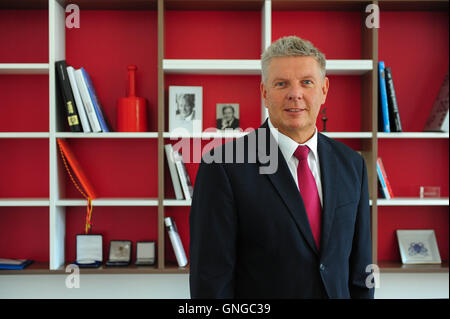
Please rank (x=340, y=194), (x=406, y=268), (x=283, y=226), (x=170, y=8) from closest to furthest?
(x=283, y=226) → (x=340, y=194) → (x=406, y=268) → (x=170, y=8)

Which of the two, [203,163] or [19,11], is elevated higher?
[19,11]

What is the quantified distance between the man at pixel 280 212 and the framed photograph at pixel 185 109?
1.22 meters

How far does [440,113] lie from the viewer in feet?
7.54

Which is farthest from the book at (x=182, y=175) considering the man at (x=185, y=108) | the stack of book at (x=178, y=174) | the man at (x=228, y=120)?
the man at (x=228, y=120)

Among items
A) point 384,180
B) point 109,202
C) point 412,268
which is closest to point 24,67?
point 109,202

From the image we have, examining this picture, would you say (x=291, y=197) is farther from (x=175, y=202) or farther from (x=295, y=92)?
(x=175, y=202)

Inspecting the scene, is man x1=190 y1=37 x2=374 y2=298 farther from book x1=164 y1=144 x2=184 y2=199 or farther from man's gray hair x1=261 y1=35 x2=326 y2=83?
book x1=164 y1=144 x2=184 y2=199

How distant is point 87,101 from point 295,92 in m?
1.43

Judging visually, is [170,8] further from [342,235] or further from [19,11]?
[342,235]

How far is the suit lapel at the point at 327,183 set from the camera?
1.05 metres

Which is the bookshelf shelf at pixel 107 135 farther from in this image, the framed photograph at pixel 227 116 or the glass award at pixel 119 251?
the glass award at pixel 119 251
